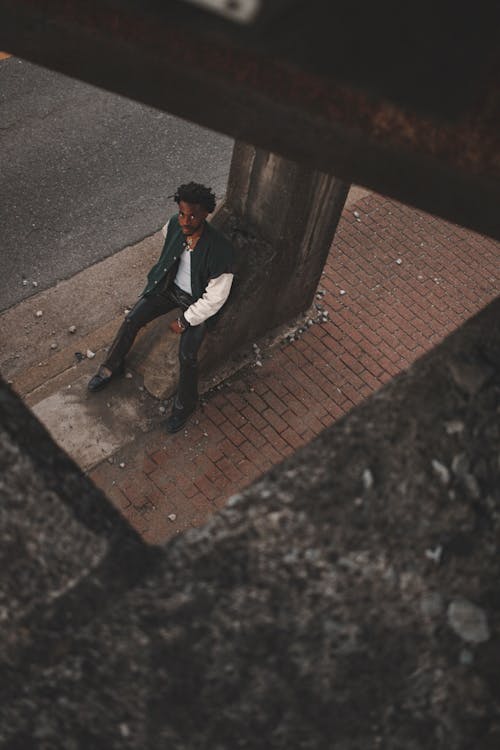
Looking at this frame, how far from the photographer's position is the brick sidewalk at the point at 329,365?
228 inches

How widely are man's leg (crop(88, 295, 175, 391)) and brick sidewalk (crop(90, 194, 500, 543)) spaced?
2.12 ft

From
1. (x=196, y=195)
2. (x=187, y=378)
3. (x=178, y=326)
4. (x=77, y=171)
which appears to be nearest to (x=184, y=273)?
(x=178, y=326)

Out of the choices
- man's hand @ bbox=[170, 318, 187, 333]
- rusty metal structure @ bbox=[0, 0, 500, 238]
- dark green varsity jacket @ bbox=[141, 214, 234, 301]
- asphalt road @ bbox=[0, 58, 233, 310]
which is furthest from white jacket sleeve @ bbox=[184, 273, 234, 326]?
rusty metal structure @ bbox=[0, 0, 500, 238]

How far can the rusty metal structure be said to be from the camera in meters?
1.08

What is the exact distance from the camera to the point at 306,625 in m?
1.39

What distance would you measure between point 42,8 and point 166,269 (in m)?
3.74

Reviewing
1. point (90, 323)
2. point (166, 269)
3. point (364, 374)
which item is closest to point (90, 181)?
point (90, 323)

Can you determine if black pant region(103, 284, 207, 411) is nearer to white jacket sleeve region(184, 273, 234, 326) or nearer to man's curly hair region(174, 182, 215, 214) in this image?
white jacket sleeve region(184, 273, 234, 326)

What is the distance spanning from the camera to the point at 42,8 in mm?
1748

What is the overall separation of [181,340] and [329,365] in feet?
5.71

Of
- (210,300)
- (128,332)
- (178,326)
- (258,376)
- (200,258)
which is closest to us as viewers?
(200,258)

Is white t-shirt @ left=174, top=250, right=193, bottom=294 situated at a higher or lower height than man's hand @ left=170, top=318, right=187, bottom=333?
higher

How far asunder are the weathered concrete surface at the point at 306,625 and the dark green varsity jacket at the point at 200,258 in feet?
12.6

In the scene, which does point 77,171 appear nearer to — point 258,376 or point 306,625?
point 258,376
